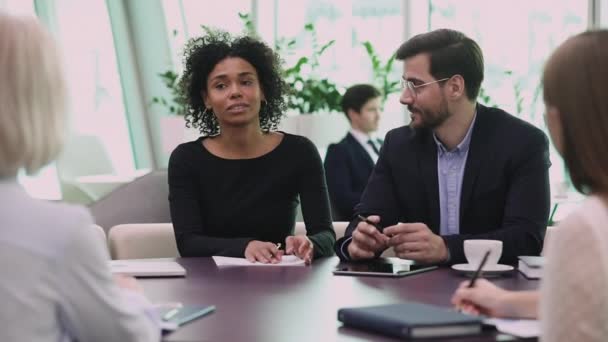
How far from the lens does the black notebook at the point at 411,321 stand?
5.10 feet

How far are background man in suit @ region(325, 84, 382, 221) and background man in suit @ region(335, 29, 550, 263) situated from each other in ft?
6.56

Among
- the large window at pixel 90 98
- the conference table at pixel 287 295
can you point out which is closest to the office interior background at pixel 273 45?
the large window at pixel 90 98

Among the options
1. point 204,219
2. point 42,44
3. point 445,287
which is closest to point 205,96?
point 204,219

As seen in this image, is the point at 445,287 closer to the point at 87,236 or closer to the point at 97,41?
the point at 87,236

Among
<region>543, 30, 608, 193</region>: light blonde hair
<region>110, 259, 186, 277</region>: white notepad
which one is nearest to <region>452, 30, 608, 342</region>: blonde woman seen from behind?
<region>543, 30, 608, 193</region>: light blonde hair

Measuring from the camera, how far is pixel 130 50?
896cm

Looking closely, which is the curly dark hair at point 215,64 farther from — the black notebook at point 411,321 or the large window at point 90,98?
the large window at point 90,98

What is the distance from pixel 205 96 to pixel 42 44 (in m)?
2.06

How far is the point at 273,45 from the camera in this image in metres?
8.34

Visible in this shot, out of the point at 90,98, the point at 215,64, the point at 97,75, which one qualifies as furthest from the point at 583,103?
the point at 97,75

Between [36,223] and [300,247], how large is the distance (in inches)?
53.1

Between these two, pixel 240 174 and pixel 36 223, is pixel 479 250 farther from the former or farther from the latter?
pixel 36 223

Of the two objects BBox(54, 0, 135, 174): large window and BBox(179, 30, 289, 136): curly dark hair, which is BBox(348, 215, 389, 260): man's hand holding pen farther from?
BBox(54, 0, 135, 174): large window

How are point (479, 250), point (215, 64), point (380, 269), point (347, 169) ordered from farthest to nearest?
point (347, 169) < point (215, 64) < point (380, 269) < point (479, 250)
